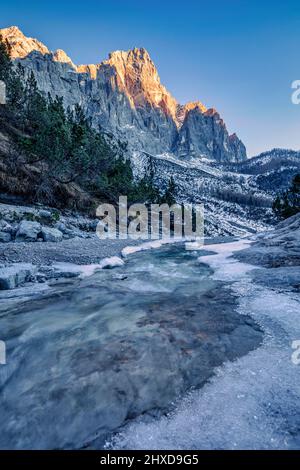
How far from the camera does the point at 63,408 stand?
3.64 meters

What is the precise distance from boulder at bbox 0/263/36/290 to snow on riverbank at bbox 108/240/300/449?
7.26 meters

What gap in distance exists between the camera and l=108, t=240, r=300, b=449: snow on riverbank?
3162 millimetres

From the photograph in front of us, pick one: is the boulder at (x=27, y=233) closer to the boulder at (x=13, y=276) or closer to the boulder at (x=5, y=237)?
the boulder at (x=5, y=237)

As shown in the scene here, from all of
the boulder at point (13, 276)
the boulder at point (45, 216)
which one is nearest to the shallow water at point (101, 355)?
the boulder at point (13, 276)

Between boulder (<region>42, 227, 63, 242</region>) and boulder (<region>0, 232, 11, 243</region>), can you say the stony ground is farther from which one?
boulder (<region>0, 232, 11, 243</region>)

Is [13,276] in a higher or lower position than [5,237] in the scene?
lower

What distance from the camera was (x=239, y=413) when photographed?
3.56 m

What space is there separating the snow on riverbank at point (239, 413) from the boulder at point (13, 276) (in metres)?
7.26

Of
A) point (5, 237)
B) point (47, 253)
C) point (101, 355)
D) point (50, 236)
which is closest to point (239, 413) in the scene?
point (101, 355)

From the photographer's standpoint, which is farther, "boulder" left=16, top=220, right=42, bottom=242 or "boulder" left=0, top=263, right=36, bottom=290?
"boulder" left=16, top=220, right=42, bottom=242

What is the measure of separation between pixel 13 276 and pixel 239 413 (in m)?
8.32

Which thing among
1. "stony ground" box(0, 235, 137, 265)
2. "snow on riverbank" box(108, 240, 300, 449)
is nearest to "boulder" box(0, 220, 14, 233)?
"stony ground" box(0, 235, 137, 265)

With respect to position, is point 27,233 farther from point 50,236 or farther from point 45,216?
point 45,216

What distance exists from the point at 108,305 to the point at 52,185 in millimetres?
27487
